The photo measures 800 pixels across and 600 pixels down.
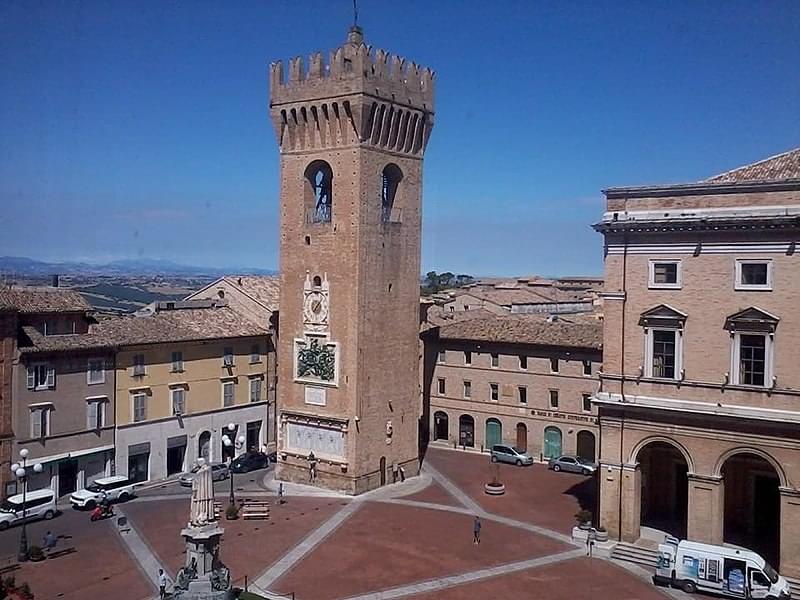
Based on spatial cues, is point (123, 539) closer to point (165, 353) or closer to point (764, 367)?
point (165, 353)

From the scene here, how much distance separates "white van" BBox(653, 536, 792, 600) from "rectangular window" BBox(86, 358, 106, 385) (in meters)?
30.6

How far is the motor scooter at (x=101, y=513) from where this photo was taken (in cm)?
4131

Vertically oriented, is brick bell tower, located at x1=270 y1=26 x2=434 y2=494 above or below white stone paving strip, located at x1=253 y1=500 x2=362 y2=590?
above

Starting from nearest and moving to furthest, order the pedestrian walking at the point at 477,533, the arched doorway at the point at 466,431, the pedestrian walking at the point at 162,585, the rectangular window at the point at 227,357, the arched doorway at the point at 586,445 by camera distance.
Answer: the pedestrian walking at the point at 162,585 → the pedestrian walking at the point at 477,533 → the arched doorway at the point at 586,445 → the rectangular window at the point at 227,357 → the arched doorway at the point at 466,431

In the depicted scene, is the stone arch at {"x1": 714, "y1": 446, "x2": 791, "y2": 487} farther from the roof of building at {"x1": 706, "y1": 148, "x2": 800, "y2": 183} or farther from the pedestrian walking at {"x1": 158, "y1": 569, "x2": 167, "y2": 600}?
the pedestrian walking at {"x1": 158, "y1": 569, "x2": 167, "y2": 600}

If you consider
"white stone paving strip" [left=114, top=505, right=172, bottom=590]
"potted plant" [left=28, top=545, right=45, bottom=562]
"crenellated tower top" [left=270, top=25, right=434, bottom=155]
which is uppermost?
"crenellated tower top" [left=270, top=25, right=434, bottom=155]

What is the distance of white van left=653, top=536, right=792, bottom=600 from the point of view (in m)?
31.1

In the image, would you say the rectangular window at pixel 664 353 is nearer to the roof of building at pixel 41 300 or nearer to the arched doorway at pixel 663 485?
the arched doorway at pixel 663 485

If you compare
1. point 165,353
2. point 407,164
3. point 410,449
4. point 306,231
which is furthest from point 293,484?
point 407,164

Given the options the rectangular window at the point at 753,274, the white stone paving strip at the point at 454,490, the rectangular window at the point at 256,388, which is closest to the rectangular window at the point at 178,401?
the rectangular window at the point at 256,388

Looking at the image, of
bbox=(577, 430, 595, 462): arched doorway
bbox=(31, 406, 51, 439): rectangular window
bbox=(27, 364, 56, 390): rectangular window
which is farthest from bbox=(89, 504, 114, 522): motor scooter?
bbox=(577, 430, 595, 462): arched doorway

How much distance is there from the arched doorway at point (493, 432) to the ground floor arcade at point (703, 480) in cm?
1729

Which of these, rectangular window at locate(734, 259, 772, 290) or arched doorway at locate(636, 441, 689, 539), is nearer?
rectangular window at locate(734, 259, 772, 290)

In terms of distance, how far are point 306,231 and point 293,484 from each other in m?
14.4
